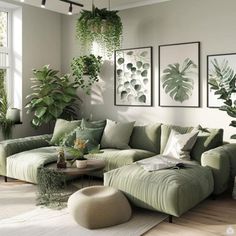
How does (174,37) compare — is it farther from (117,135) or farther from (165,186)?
(165,186)

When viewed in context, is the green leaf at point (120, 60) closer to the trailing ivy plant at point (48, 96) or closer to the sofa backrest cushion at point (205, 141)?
the trailing ivy plant at point (48, 96)

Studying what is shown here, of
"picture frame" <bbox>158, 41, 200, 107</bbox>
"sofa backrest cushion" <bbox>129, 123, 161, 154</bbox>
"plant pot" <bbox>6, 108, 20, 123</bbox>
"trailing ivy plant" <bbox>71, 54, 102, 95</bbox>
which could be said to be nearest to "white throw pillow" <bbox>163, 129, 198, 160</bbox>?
"sofa backrest cushion" <bbox>129, 123, 161, 154</bbox>

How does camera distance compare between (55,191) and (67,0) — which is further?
(67,0)

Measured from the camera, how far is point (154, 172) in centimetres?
367

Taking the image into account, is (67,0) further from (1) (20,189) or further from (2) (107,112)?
(1) (20,189)

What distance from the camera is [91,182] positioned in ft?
16.3

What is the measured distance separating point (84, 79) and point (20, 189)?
2.46m

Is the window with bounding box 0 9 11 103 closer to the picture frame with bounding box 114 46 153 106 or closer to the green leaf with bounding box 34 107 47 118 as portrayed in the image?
the green leaf with bounding box 34 107 47 118

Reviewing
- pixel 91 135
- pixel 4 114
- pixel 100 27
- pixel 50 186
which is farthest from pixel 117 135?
pixel 4 114

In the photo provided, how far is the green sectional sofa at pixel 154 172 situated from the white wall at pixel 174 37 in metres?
0.39

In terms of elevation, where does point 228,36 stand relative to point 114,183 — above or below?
above

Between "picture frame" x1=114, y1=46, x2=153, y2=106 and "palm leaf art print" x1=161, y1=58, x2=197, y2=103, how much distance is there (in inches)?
12.1

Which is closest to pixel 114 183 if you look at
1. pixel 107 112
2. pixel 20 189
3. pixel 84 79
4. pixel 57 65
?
pixel 20 189

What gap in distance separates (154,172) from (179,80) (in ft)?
6.70
